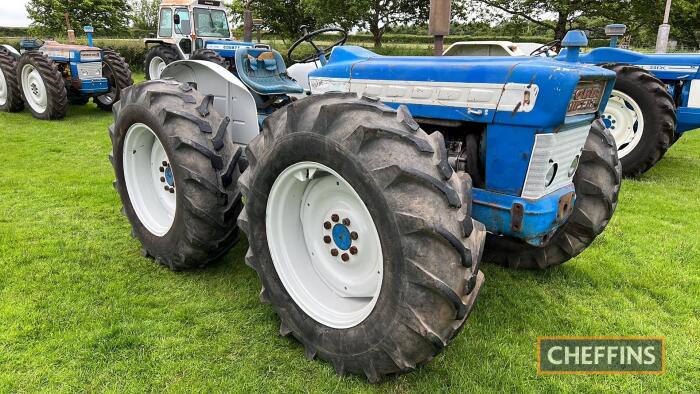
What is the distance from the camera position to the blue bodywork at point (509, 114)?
86.1 inches

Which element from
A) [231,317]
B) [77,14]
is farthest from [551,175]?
[77,14]

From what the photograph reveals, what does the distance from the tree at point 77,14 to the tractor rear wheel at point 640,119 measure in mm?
28771

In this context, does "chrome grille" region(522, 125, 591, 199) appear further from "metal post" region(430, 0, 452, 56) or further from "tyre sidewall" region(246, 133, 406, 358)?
"metal post" region(430, 0, 452, 56)

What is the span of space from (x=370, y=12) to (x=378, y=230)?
90.2 feet

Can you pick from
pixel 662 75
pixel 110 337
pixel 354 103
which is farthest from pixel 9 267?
pixel 662 75

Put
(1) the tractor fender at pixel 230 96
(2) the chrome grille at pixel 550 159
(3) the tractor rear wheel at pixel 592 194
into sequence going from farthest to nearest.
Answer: (1) the tractor fender at pixel 230 96, (3) the tractor rear wheel at pixel 592 194, (2) the chrome grille at pixel 550 159

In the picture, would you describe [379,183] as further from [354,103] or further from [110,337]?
[110,337]

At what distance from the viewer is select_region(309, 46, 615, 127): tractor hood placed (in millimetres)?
2178

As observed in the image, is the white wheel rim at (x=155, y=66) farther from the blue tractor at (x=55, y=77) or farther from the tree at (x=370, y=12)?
the tree at (x=370, y=12)

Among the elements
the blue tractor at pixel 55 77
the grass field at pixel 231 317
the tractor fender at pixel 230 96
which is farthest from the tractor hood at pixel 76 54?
the tractor fender at pixel 230 96

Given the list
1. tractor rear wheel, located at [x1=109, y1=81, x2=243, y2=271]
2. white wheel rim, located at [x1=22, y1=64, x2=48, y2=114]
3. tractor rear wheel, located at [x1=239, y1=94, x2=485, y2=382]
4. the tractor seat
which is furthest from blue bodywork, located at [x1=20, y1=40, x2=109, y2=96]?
tractor rear wheel, located at [x1=239, y1=94, x2=485, y2=382]

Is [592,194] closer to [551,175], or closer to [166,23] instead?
[551,175]

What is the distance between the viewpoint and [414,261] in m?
1.89

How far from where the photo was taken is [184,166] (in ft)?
9.29
